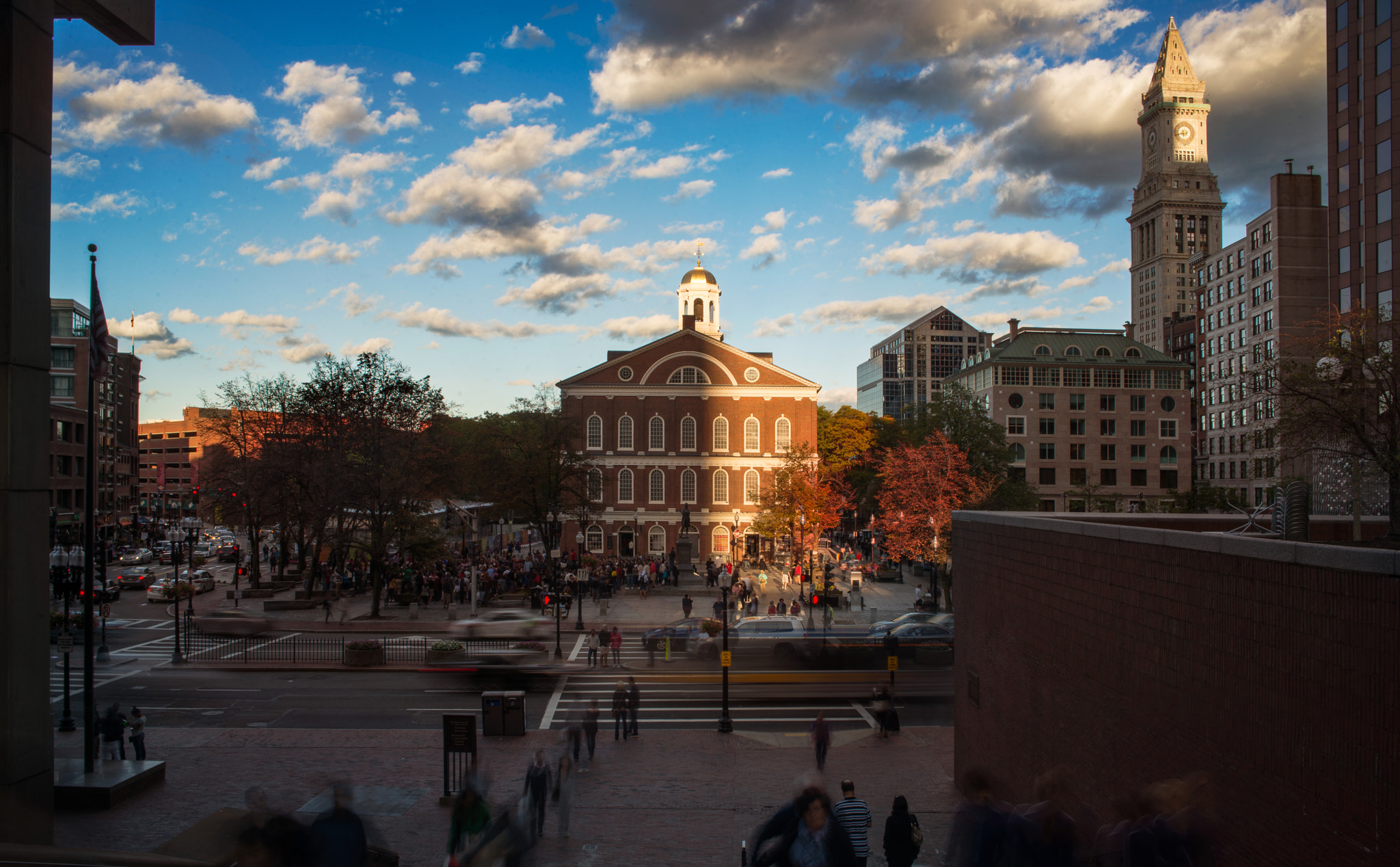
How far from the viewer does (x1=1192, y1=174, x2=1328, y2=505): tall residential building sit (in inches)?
2579

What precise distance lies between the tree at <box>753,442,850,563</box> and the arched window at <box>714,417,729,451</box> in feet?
34.6

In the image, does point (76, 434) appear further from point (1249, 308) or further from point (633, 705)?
point (1249, 308)

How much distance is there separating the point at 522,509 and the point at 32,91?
45.5m

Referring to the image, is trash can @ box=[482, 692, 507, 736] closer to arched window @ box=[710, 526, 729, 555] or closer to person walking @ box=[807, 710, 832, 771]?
person walking @ box=[807, 710, 832, 771]

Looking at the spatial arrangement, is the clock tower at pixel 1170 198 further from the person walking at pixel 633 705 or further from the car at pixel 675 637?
→ the person walking at pixel 633 705

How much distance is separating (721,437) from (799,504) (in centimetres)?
1738

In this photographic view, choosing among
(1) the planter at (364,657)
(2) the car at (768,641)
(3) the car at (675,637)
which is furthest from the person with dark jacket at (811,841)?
(1) the planter at (364,657)

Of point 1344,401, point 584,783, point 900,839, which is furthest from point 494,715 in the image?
point 1344,401

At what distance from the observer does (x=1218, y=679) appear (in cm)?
871

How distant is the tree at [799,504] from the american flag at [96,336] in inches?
1492

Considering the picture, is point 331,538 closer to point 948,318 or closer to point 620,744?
point 620,744

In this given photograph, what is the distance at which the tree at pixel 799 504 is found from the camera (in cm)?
5047

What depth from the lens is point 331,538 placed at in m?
48.4

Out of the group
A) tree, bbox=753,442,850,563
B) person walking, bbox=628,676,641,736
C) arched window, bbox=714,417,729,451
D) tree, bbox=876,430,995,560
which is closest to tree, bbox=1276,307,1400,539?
person walking, bbox=628,676,641,736
